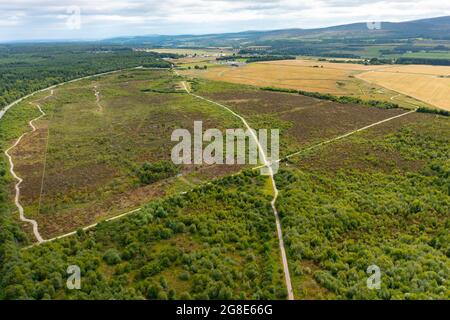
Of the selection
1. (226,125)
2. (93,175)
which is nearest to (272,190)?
(93,175)

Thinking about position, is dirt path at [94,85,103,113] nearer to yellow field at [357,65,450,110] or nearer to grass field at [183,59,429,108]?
grass field at [183,59,429,108]

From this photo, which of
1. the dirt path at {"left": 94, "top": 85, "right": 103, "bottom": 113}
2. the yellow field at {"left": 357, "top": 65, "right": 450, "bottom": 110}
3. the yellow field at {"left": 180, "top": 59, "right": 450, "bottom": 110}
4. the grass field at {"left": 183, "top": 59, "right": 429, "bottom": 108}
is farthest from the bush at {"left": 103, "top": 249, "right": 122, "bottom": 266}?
the yellow field at {"left": 357, "top": 65, "right": 450, "bottom": 110}

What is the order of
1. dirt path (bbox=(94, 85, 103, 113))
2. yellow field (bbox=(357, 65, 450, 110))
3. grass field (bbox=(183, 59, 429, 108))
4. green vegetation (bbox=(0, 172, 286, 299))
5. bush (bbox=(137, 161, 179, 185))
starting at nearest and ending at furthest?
green vegetation (bbox=(0, 172, 286, 299))
bush (bbox=(137, 161, 179, 185))
yellow field (bbox=(357, 65, 450, 110))
dirt path (bbox=(94, 85, 103, 113))
grass field (bbox=(183, 59, 429, 108))

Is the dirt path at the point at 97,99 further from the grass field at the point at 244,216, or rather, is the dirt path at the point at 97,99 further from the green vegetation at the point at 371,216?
the green vegetation at the point at 371,216

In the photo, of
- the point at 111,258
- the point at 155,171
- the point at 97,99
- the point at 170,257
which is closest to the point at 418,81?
the point at 97,99

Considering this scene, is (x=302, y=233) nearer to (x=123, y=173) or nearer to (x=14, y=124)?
(x=123, y=173)
